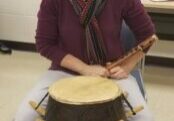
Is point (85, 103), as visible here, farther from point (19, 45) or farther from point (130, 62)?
point (19, 45)

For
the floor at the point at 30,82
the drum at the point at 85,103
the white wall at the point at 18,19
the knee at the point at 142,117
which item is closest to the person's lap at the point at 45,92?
the knee at the point at 142,117

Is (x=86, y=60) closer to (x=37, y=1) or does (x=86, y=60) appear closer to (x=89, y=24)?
(x=89, y=24)

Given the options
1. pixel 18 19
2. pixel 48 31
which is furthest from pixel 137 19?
pixel 18 19

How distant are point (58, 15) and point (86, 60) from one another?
222 millimetres

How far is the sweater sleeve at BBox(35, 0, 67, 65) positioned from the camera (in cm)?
145

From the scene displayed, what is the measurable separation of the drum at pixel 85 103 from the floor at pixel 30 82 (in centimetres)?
118

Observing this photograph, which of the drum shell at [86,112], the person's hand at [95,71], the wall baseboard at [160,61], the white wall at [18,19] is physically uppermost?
the drum shell at [86,112]

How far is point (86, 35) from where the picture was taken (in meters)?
1.47

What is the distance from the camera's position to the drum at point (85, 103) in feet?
3.59

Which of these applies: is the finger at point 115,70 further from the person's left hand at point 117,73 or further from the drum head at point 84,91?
the drum head at point 84,91

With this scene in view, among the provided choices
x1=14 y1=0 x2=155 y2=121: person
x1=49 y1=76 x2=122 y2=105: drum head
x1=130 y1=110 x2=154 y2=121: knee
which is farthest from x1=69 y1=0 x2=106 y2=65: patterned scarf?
x1=130 y1=110 x2=154 y2=121: knee

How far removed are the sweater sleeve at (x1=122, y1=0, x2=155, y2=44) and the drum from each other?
1.37 feet

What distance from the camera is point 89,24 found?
1466mm

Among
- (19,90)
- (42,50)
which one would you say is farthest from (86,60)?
(19,90)
